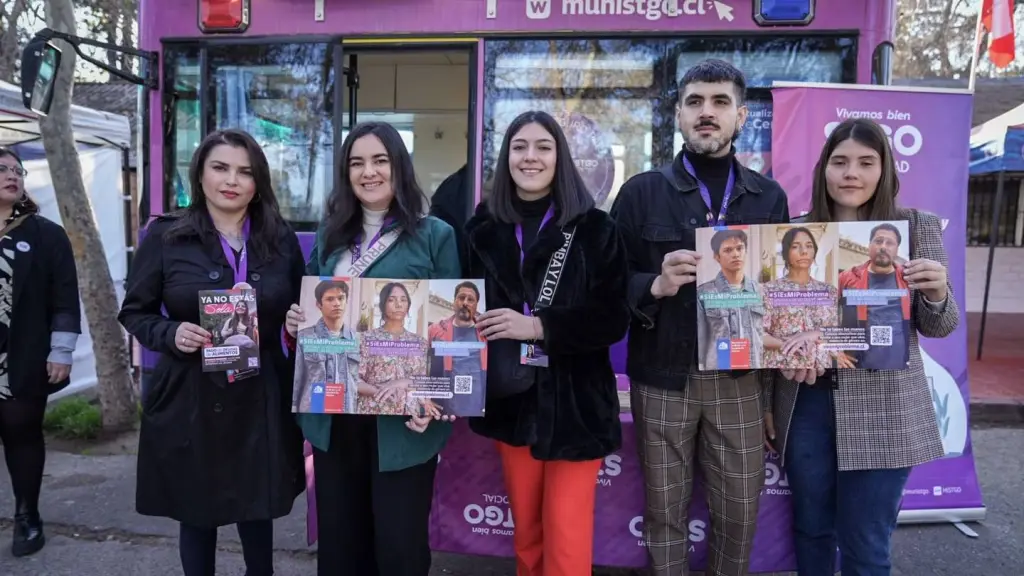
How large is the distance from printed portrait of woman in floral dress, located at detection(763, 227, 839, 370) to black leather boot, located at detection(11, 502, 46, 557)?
3.62 m

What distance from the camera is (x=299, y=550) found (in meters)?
3.53

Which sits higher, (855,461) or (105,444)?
(855,461)

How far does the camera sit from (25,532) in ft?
11.2

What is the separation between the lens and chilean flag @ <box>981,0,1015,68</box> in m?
6.05

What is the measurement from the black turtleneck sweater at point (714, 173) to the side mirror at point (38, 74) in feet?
9.89

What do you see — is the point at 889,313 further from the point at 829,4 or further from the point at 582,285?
the point at 829,4

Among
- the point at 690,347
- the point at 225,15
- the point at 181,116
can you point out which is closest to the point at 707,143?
the point at 690,347

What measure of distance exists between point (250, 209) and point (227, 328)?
0.49 metres

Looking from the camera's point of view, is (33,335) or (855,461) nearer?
(855,461)

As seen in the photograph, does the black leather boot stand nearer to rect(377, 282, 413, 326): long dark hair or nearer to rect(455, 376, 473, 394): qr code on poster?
rect(377, 282, 413, 326): long dark hair

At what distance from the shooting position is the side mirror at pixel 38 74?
3.16 m

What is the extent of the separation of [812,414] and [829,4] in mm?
1981

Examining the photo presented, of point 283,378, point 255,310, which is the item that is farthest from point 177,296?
point 283,378

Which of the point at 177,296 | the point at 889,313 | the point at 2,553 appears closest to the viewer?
the point at 889,313
